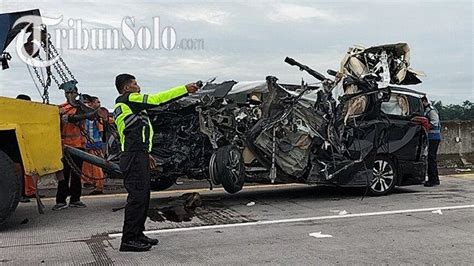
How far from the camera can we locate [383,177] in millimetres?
9500

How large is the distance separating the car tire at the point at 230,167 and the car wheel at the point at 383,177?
222cm

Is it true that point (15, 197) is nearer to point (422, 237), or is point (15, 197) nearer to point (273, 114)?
point (273, 114)

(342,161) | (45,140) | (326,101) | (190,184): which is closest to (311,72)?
(326,101)

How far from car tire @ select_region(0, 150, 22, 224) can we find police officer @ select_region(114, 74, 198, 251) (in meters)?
1.46

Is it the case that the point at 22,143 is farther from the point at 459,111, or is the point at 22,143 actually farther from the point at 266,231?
the point at 459,111

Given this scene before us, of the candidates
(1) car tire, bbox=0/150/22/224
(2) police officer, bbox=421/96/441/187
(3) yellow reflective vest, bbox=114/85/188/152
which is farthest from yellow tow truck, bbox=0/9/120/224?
(2) police officer, bbox=421/96/441/187

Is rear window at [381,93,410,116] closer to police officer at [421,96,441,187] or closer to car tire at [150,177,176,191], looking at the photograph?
police officer at [421,96,441,187]

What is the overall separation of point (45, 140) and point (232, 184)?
2434 millimetres

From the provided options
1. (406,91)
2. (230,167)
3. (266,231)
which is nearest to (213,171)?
(230,167)

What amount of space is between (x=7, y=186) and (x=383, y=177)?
540 centimetres

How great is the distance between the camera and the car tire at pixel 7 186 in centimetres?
682

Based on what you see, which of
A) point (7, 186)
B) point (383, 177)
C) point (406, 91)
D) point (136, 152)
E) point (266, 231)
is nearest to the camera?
point (136, 152)

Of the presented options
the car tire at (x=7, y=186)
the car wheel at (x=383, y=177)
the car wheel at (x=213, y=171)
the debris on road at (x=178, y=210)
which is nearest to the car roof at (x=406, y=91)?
the car wheel at (x=383, y=177)

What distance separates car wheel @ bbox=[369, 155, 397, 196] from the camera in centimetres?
942
